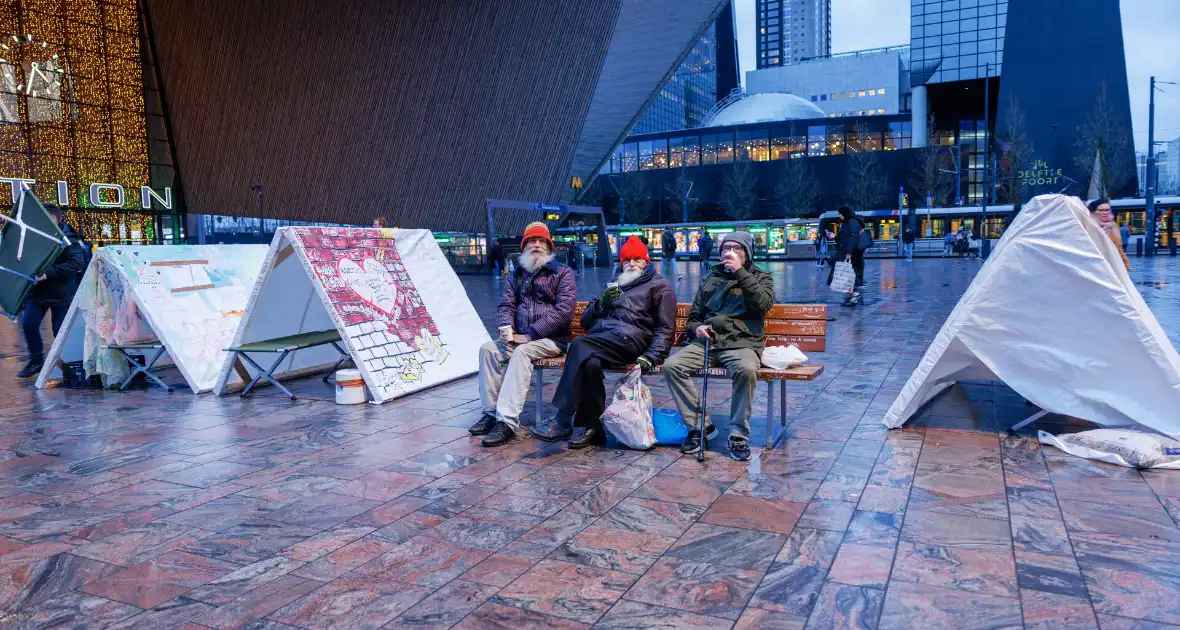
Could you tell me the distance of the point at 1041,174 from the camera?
5409 cm

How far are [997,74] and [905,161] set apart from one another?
1245cm

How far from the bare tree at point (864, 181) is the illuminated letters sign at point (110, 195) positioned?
46210mm

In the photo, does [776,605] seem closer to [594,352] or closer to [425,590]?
[425,590]

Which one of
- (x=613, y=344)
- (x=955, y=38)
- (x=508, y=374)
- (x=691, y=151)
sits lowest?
(x=508, y=374)

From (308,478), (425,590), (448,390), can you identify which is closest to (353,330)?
(448,390)

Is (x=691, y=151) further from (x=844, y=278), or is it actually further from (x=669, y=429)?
(x=669, y=429)

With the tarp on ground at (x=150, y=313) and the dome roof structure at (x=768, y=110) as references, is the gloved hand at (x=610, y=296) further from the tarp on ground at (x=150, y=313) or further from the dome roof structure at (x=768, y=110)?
the dome roof structure at (x=768, y=110)

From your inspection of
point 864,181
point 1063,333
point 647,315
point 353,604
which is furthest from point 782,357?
point 864,181

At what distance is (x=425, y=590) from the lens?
3.29 meters

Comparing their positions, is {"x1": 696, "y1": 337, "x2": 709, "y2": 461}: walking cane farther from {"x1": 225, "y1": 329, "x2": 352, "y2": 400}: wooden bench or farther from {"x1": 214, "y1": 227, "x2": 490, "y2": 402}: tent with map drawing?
{"x1": 225, "y1": 329, "x2": 352, "y2": 400}: wooden bench

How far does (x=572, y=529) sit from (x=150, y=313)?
19.0 feet

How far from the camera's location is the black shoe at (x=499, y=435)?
5.58m

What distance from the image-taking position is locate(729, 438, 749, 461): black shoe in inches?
202

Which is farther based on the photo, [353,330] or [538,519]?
[353,330]
